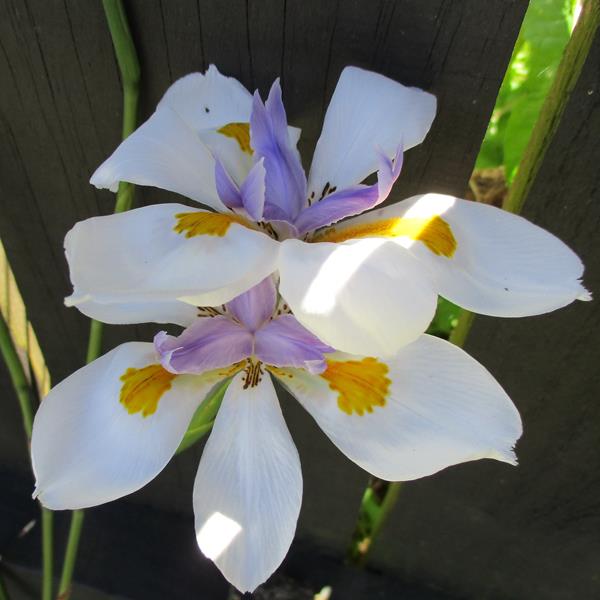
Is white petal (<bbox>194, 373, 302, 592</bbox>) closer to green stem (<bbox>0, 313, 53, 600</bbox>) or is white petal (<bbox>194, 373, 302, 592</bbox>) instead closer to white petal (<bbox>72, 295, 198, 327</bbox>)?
white petal (<bbox>72, 295, 198, 327</bbox>)

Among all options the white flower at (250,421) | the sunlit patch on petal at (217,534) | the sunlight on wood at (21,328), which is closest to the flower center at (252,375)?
the white flower at (250,421)

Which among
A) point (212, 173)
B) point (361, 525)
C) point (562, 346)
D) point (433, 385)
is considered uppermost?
point (212, 173)

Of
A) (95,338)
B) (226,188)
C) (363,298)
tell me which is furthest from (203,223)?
(95,338)

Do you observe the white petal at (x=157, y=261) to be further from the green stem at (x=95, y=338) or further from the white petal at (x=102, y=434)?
the green stem at (x=95, y=338)

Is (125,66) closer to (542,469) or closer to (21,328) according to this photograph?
(21,328)

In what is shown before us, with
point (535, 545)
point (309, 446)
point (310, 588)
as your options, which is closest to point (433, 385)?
point (309, 446)

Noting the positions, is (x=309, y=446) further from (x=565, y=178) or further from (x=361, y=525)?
(x=565, y=178)

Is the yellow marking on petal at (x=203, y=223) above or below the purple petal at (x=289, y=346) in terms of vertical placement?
above
